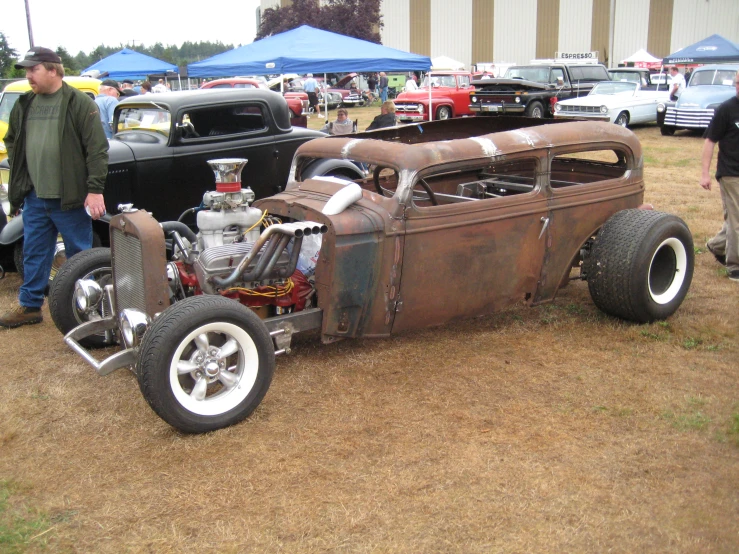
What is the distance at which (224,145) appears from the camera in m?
7.01

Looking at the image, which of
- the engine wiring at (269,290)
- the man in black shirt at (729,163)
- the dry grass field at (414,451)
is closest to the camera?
the dry grass field at (414,451)

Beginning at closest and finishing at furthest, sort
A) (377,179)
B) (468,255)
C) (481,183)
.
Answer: (468,255), (377,179), (481,183)

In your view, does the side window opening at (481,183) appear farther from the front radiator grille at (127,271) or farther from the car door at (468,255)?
the front radiator grille at (127,271)

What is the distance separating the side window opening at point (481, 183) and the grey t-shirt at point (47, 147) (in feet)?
8.25

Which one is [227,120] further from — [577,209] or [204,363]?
[204,363]

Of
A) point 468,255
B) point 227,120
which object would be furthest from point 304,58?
point 468,255

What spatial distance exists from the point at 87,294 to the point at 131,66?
2208 centimetres

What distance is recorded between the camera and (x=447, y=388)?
416cm

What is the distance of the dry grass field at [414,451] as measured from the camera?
9.37 ft

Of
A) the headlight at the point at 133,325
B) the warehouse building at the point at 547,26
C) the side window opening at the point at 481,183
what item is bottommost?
the headlight at the point at 133,325

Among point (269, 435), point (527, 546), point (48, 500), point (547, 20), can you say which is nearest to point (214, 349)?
point (269, 435)

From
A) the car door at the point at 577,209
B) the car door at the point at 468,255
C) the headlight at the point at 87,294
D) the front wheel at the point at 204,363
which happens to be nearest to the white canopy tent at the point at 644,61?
Result: the car door at the point at 577,209

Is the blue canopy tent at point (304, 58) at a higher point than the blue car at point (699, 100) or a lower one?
higher

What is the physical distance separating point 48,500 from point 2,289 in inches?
154
